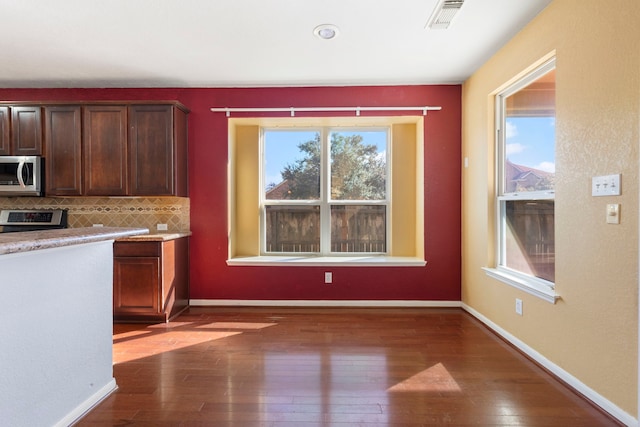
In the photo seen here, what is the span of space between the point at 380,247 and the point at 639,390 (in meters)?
2.81

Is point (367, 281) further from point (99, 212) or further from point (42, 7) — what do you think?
point (42, 7)

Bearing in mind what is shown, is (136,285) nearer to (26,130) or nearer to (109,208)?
(109,208)

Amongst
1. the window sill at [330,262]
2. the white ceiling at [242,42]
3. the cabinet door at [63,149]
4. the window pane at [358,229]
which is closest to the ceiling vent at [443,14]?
the white ceiling at [242,42]

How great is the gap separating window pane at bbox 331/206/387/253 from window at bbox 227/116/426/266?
0.01 metres

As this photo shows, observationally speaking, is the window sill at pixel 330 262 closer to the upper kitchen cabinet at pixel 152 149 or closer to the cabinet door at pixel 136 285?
the cabinet door at pixel 136 285

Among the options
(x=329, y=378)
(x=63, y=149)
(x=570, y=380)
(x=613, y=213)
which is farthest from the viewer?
(x=63, y=149)

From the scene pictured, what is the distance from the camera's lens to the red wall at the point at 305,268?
12.9 ft

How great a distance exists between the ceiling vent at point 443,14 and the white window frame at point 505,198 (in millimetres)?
762

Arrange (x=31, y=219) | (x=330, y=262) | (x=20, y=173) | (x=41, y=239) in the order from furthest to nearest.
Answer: (x=330, y=262), (x=31, y=219), (x=20, y=173), (x=41, y=239)

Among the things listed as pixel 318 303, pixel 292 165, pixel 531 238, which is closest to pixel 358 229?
pixel 318 303

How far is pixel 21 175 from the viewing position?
11.6 ft

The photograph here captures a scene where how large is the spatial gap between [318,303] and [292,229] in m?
0.96

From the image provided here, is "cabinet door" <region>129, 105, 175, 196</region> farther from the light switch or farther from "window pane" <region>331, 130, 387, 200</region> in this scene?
the light switch

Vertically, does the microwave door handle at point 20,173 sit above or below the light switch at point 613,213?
above
